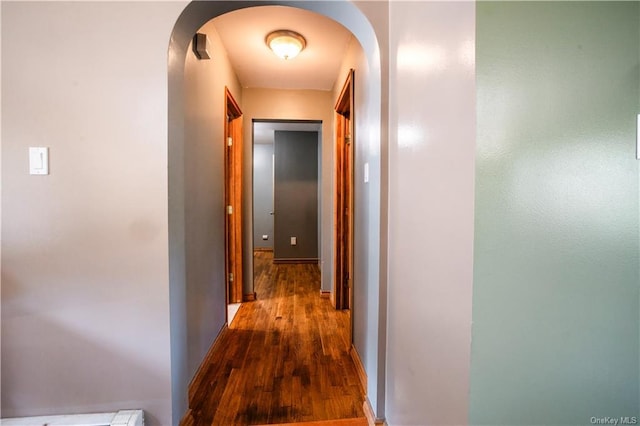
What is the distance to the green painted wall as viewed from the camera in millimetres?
692

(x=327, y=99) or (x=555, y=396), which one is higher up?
(x=327, y=99)

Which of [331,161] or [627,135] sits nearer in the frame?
[627,135]

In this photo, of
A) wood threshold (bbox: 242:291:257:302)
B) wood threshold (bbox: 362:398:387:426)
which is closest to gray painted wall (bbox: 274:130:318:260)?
wood threshold (bbox: 242:291:257:302)

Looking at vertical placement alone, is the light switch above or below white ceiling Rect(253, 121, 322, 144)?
below

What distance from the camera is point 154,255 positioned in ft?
3.89

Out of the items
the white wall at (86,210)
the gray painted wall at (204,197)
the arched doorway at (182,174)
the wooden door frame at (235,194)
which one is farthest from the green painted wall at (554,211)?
the wooden door frame at (235,194)

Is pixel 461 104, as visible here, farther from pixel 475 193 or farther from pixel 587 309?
pixel 587 309

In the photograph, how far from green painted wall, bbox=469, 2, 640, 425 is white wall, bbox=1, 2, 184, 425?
1.18 metres

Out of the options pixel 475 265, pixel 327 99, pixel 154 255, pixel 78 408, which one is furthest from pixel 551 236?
pixel 327 99

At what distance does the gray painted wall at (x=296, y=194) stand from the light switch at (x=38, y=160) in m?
4.00

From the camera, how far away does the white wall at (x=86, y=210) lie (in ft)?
3.78

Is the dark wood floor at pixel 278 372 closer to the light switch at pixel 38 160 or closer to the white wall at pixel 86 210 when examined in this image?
the white wall at pixel 86 210

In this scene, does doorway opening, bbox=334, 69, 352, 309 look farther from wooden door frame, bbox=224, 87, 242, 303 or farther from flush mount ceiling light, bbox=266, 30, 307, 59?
wooden door frame, bbox=224, 87, 242, 303

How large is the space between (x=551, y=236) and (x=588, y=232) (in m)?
0.12
